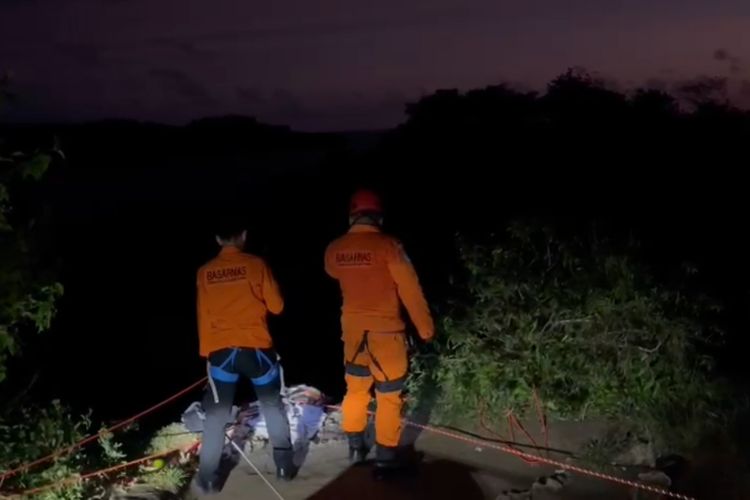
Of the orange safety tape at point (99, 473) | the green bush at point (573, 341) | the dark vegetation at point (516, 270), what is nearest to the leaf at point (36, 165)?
the dark vegetation at point (516, 270)

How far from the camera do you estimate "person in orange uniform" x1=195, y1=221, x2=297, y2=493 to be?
630 cm

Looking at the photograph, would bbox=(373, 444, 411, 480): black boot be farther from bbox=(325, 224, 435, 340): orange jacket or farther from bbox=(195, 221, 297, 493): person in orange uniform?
bbox=(325, 224, 435, 340): orange jacket

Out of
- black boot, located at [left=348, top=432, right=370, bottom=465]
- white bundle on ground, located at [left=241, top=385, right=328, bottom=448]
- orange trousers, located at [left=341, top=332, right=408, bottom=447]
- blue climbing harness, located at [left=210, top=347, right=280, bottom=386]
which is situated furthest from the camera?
white bundle on ground, located at [left=241, top=385, right=328, bottom=448]

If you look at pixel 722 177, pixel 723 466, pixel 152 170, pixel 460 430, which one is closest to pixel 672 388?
pixel 723 466

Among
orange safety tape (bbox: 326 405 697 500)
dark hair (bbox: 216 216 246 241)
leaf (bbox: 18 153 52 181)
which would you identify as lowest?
orange safety tape (bbox: 326 405 697 500)

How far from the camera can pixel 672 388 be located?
277 inches

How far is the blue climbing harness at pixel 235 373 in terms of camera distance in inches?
252

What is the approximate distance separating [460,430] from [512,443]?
0.47 meters

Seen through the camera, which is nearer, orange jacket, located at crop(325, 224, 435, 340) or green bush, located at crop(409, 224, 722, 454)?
orange jacket, located at crop(325, 224, 435, 340)

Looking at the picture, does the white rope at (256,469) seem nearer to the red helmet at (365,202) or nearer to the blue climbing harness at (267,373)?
the blue climbing harness at (267,373)

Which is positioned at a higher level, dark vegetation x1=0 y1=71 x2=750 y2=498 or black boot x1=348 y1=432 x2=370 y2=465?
dark vegetation x1=0 y1=71 x2=750 y2=498

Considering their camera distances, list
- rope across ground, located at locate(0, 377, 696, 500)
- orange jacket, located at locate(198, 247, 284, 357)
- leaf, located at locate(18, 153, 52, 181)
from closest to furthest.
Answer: leaf, located at locate(18, 153, 52, 181)
rope across ground, located at locate(0, 377, 696, 500)
orange jacket, located at locate(198, 247, 284, 357)

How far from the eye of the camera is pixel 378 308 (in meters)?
6.46

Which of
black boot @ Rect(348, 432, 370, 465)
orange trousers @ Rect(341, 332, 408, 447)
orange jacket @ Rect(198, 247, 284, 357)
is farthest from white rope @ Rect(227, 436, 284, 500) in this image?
orange jacket @ Rect(198, 247, 284, 357)
